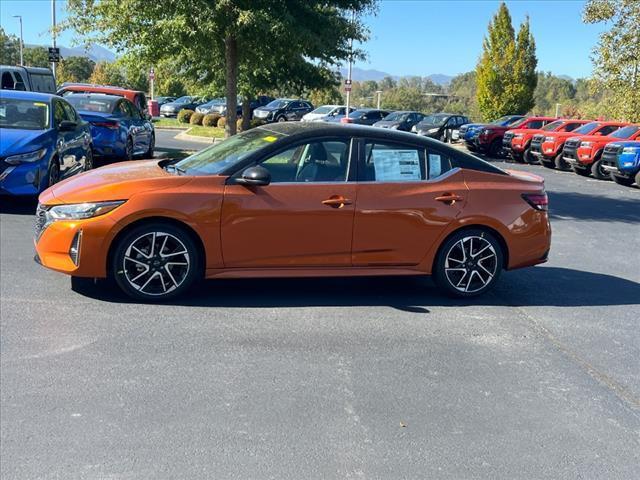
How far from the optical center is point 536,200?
21.7 ft

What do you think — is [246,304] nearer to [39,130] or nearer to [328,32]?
[39,130]

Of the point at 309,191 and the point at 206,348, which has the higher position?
the point at 309,191

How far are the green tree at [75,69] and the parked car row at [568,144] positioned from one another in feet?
152

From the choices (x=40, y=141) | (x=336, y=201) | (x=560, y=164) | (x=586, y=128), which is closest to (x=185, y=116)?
(x=560, y=164)

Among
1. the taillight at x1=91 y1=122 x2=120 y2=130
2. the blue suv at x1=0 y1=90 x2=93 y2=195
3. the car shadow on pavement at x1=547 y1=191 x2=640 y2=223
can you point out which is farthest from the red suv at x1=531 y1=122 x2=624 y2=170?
the blue suv at x1=0 y1=90 x2=93 y2=195

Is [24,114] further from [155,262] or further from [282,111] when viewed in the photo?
[282,111]

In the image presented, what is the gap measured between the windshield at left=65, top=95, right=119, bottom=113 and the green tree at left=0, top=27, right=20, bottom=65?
58702 mm

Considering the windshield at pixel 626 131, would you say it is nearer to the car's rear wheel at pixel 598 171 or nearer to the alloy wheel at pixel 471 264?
the car's rear wheel at pixel 598 171

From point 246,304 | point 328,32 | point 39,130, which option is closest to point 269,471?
point 246,304

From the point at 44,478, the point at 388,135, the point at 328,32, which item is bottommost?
the point at 44,478

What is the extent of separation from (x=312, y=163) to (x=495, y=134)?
22.5 m

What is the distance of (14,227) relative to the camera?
862 centimetres

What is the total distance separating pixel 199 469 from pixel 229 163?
3.24 metres

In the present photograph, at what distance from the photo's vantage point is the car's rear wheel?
2000 cm
